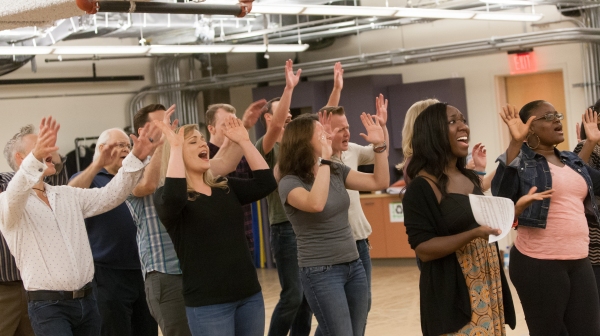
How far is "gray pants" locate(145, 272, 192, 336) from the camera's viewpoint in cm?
419

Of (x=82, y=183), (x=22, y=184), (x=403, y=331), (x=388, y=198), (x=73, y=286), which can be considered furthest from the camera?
(x=388, y=198)

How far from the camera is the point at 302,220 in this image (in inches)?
163

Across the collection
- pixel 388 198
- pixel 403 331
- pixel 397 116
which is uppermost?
pixel 397 116

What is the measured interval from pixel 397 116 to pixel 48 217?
8.04 meters

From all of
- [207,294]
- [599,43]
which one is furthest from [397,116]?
[207,294]

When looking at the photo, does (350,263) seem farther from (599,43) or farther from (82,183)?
(599,43)

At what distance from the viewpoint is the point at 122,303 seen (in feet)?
15.2

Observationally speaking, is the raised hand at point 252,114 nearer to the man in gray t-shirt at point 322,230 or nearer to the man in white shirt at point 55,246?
the man in gray t-shirt at point 322,230

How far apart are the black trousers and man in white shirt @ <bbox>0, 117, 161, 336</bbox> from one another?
189cm

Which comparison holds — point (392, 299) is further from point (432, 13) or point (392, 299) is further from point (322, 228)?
point (322, 228)

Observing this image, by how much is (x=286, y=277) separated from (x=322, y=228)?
1.13m

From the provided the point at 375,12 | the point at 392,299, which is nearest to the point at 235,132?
the point at 375,12

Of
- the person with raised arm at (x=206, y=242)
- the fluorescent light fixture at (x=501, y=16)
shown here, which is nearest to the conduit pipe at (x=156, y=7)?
the person with raised arm at (x=206, y=242)

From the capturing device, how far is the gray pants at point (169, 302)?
419 centimetres
